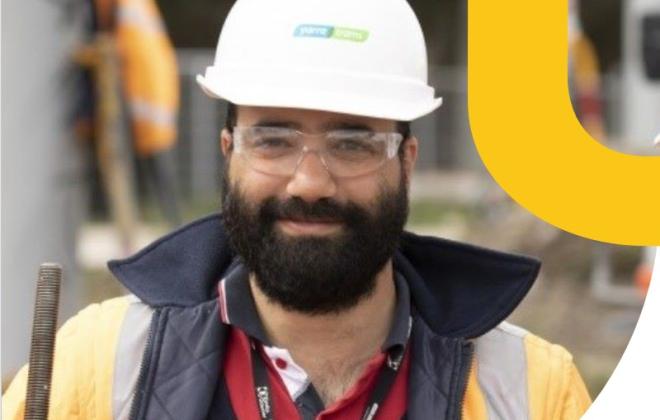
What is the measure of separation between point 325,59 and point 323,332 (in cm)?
56

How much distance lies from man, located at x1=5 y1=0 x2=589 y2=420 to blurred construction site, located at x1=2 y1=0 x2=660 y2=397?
972 mm

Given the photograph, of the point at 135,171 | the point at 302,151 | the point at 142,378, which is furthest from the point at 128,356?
the point at 135,171

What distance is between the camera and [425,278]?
12.4ft

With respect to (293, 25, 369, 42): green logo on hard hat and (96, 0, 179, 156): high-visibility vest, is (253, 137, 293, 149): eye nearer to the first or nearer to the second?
(293, 25, 369, 42): green logo on hard hat

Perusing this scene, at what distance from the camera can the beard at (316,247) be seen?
3404 mm

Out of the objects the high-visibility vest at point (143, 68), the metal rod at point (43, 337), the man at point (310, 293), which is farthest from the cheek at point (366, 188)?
the high-visibility vest at point (143, 68)

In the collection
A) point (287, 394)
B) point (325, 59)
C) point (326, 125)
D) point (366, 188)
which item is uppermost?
point (325, 59)

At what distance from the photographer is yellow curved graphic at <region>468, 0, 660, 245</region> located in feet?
11.0

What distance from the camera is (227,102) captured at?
359 cm

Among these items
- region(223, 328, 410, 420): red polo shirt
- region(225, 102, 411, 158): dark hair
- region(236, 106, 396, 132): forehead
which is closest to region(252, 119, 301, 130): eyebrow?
region(236, 106, 396, 132): forehead

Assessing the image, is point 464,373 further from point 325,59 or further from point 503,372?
point 325,59

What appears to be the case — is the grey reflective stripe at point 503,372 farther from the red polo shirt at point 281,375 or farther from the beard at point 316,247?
the beard at point 316,247

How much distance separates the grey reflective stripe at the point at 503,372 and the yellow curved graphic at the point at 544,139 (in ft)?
0.99

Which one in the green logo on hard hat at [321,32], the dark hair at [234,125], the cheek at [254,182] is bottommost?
the cheek at [254,182]
